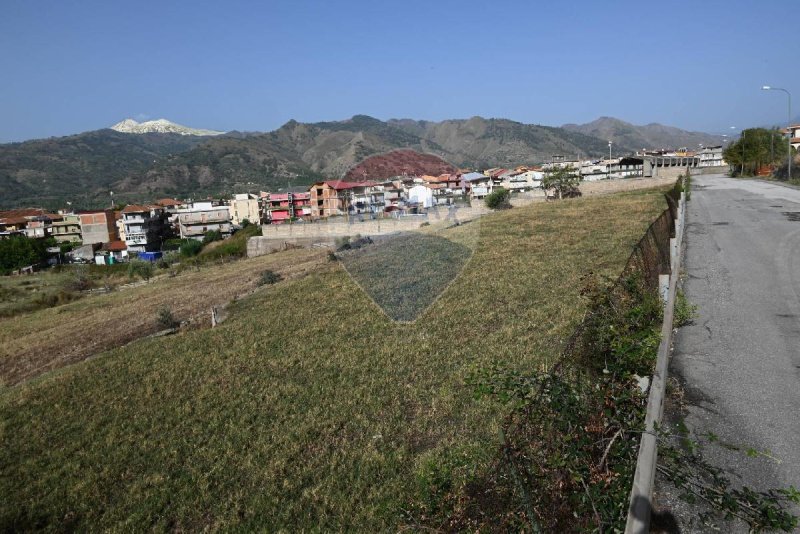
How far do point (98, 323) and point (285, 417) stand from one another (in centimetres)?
1879

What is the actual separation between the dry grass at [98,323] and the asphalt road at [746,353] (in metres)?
14.4

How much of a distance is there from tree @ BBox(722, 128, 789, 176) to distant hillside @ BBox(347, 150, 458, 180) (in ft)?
176

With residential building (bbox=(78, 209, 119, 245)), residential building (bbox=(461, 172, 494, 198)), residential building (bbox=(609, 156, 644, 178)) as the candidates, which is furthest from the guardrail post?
residential building (bbox=(78, 209, 119, 245))

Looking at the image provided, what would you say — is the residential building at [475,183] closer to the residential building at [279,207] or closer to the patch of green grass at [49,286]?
the residential building at [279,207]

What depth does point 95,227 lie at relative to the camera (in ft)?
283

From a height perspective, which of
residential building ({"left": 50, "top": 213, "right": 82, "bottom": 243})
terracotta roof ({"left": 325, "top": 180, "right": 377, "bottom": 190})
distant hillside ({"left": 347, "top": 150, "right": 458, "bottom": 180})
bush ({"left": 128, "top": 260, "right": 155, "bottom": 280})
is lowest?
bush ({"left": 128, "top": 260, "right": 155, "bottom": 280})

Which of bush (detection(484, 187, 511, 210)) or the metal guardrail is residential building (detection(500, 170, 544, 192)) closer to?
bush (detection(484, 187, 511, 210))

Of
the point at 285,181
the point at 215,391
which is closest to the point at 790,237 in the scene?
the point at 215,391

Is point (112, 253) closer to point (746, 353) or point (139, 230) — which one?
point (139, 230)

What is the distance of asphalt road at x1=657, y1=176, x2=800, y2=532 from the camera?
13.9 ft

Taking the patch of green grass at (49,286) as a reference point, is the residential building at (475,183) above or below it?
above

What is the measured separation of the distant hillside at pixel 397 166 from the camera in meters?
6.27

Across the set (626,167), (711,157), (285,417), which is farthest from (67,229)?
(711,157)

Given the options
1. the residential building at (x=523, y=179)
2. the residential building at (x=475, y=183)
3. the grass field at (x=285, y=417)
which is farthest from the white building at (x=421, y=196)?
the residential building at (x=523, y=179)
